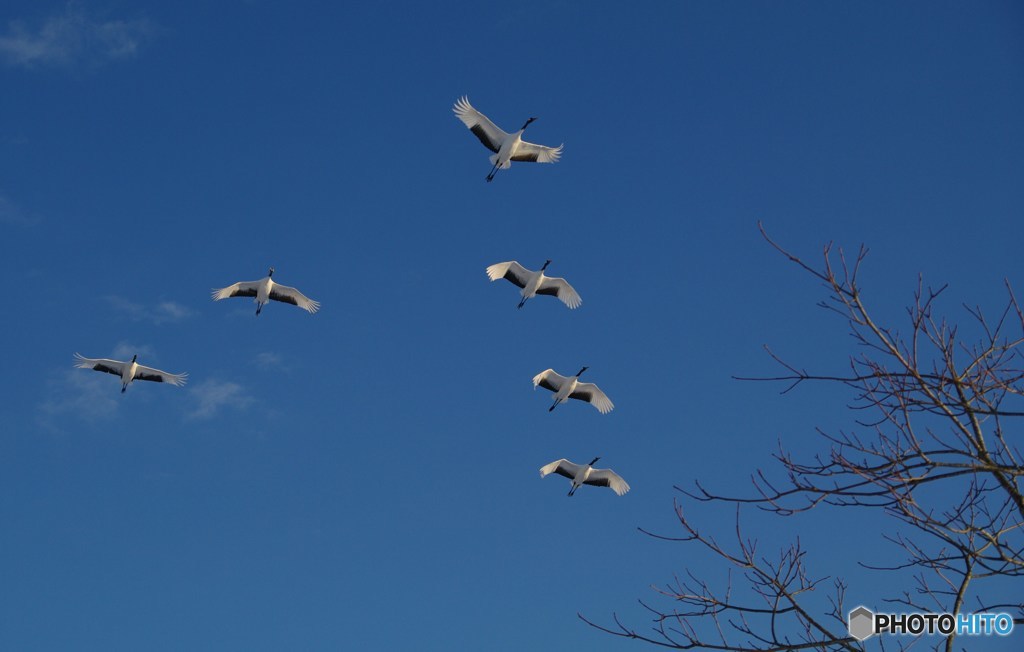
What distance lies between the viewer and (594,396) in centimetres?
2503

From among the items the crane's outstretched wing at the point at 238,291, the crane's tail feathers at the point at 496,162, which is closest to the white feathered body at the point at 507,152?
the crane's tail feathers at the point at 496,162

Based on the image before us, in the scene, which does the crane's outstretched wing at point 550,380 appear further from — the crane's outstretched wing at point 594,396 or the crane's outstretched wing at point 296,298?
the crane's outstretched wing at point 296,298

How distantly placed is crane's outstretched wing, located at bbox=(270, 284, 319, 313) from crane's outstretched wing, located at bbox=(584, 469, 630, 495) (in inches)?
340

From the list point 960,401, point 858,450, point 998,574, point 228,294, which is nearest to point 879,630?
point 998,574

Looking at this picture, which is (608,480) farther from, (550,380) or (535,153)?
(535,153)

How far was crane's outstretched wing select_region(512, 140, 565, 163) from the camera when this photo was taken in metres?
22.8

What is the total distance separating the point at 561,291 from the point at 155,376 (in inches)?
469

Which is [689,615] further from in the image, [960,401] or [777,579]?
[960,401]

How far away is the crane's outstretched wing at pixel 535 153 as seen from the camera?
74.8 ft

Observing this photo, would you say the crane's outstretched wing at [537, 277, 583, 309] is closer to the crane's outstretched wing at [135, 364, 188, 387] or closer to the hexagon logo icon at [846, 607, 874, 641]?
the crane's outstretched wing at [135, 364, 188, 387]

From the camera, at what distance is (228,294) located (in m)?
25.5

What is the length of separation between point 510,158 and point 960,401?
59.7 feet

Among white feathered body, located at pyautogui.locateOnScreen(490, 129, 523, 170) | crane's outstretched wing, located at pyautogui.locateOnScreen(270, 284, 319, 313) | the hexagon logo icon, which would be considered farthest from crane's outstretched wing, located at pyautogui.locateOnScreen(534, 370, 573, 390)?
the hexagon logo icon

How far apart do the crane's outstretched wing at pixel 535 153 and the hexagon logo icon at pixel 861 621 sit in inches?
670
